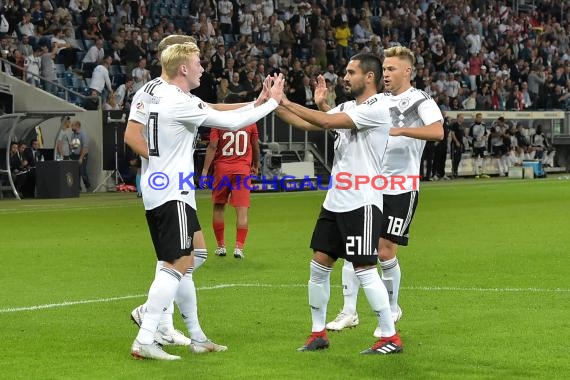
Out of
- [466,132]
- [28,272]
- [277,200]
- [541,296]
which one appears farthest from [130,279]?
[466,132]

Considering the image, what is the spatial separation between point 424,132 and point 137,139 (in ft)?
7.88

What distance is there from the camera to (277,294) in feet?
40.7

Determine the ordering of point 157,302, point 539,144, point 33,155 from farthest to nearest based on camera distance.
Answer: point 539,144, point 33,155, point 157,302

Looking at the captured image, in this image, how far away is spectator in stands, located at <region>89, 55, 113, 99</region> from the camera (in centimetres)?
3188

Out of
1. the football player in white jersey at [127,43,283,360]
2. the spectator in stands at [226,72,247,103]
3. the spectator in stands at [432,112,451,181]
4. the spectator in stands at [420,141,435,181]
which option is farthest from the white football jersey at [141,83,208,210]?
the spectator in stands at [432,112,451,181]

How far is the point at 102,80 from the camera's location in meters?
32.1

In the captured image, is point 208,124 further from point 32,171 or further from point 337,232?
point 32,171

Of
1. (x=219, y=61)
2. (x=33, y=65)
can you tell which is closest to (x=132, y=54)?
(x=219, y=61)

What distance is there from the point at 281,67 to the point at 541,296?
87.5ft

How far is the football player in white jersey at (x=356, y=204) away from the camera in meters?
8.93

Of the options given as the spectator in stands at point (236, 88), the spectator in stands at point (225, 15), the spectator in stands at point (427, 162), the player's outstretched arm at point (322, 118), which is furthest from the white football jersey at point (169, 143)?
the spectator in stands at point (225, 15)

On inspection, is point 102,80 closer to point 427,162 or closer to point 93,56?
point 93,56

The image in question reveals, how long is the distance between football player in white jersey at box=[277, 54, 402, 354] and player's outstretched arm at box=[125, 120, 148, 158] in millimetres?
1029

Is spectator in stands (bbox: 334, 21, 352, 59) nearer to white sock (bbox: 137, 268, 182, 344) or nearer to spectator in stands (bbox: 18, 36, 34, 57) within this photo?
spectator in stands (bbox: 18, 36, 34, 57)
